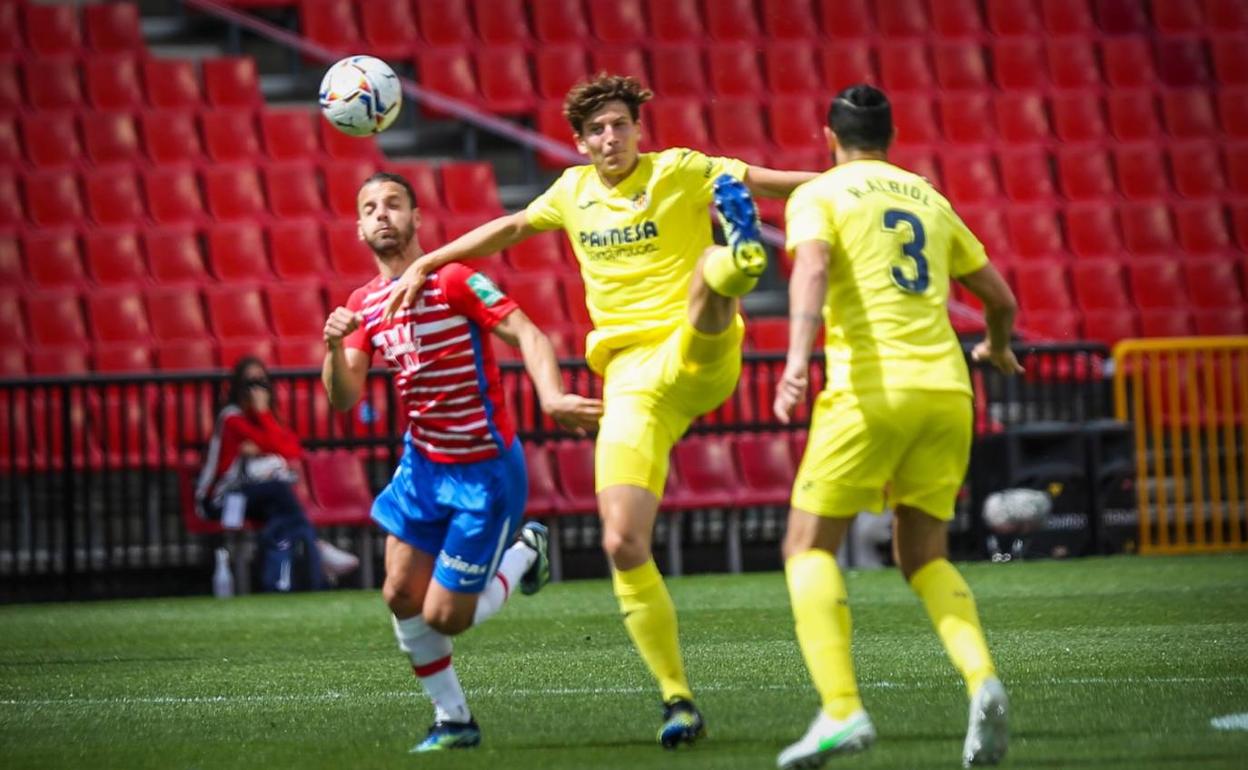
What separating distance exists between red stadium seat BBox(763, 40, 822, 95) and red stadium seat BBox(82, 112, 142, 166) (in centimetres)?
581

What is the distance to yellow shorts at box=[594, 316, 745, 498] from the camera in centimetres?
614

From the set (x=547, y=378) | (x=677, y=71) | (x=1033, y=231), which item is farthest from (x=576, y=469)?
(x=547, y=378)

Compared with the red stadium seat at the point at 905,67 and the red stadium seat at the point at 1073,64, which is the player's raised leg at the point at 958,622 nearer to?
the red stadium seat at the point at 905,67

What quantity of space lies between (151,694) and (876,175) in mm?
3949

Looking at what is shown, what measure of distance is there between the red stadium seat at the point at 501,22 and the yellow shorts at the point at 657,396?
40.2 feet

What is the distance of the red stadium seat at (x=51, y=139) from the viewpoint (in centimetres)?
1664

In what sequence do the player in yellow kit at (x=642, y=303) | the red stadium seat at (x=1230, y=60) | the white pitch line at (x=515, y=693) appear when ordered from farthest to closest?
the red stadium seat at (x=1230, y=60)
the white pitch line at (x=515, y=693)
the player in yellow kit at (x=642, y=303)

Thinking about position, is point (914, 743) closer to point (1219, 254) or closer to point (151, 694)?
point (151, 694)

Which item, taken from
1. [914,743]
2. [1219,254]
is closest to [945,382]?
Result: [914,743]

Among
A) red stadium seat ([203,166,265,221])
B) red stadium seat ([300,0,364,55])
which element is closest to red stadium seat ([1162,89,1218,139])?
red stadium seat ([300,0,364,55])

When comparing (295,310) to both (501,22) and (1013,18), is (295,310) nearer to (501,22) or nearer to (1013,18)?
(501,22)

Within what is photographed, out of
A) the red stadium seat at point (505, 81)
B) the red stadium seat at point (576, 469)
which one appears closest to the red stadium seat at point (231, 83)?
the red stadium seat at point (505, 81)

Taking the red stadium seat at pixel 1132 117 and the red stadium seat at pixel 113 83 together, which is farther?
the red stadium seat at pixel 1132 117

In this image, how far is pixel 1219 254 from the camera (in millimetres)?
18500
